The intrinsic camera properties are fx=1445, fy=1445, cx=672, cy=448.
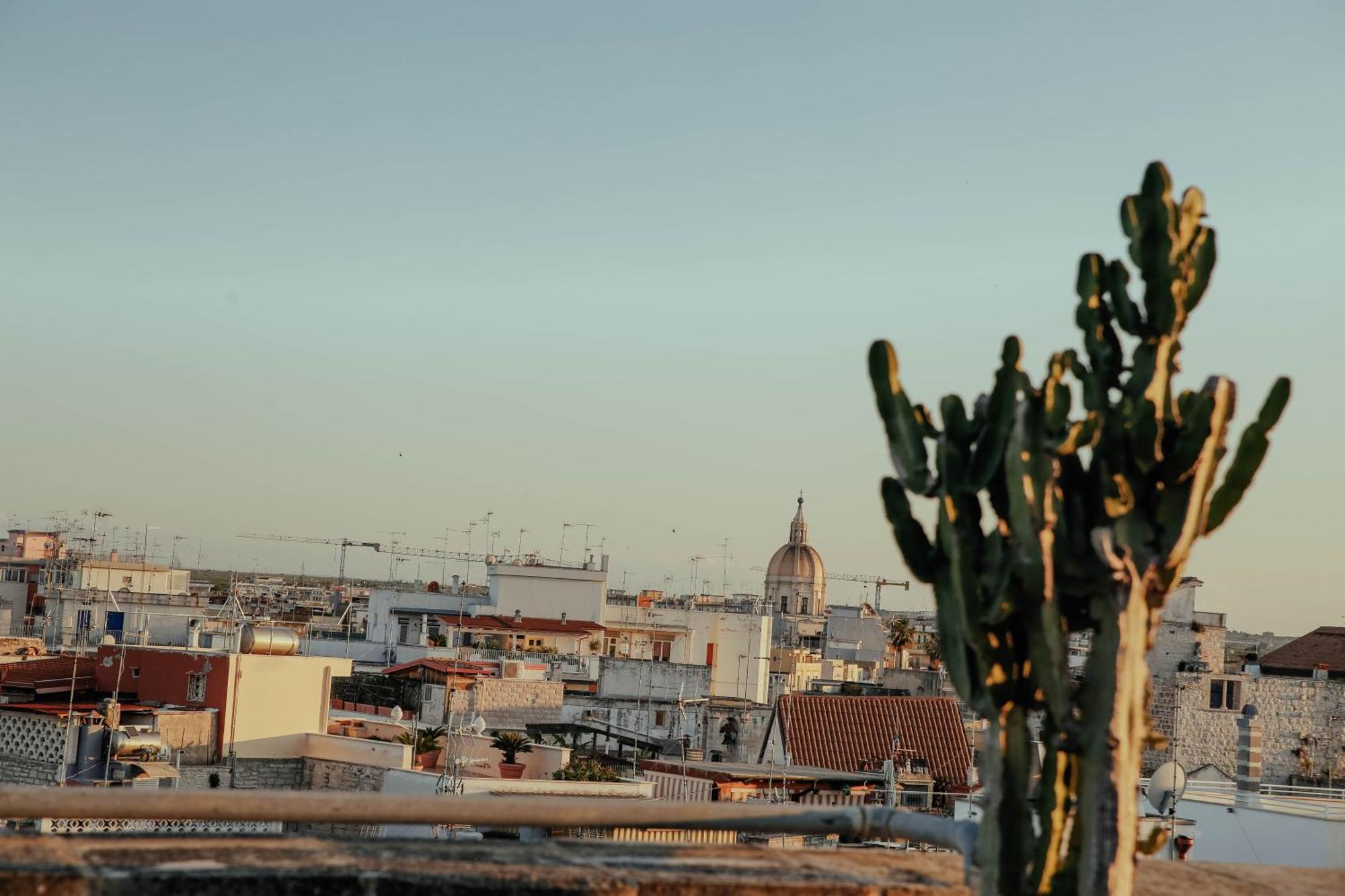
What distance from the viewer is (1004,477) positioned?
4.21m

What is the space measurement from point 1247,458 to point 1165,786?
12.0 metres

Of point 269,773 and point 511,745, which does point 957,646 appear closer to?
point 269,773

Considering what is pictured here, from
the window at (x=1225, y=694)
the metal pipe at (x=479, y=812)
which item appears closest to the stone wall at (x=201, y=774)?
the metal pipe at (x=479, y=812)

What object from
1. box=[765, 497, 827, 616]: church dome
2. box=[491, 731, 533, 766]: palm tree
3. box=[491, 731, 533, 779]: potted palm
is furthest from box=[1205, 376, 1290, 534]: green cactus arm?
box=[765, 497, 827, 616]: church dome

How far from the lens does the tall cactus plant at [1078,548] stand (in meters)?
3.91

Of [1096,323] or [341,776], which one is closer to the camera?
[1096,323]

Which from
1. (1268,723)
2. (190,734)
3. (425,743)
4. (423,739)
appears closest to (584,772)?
(425,743)

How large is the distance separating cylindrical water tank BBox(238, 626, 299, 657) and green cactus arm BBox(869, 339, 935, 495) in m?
22.0

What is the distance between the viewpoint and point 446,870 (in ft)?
12.2

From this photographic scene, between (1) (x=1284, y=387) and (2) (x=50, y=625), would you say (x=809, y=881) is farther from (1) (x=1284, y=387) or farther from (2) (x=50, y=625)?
(2) (x=50, y=625)

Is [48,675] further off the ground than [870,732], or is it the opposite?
[48,675]

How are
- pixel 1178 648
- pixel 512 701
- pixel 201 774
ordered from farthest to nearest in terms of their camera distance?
1. pixel 1178 648
2. pixel 512 701
3. pixel 201 774

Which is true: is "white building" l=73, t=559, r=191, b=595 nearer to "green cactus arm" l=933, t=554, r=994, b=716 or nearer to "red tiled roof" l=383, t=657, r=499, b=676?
"red tiled roof" l=383, t=657, r=499, b=676

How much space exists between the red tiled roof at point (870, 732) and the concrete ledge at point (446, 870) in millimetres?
26676
